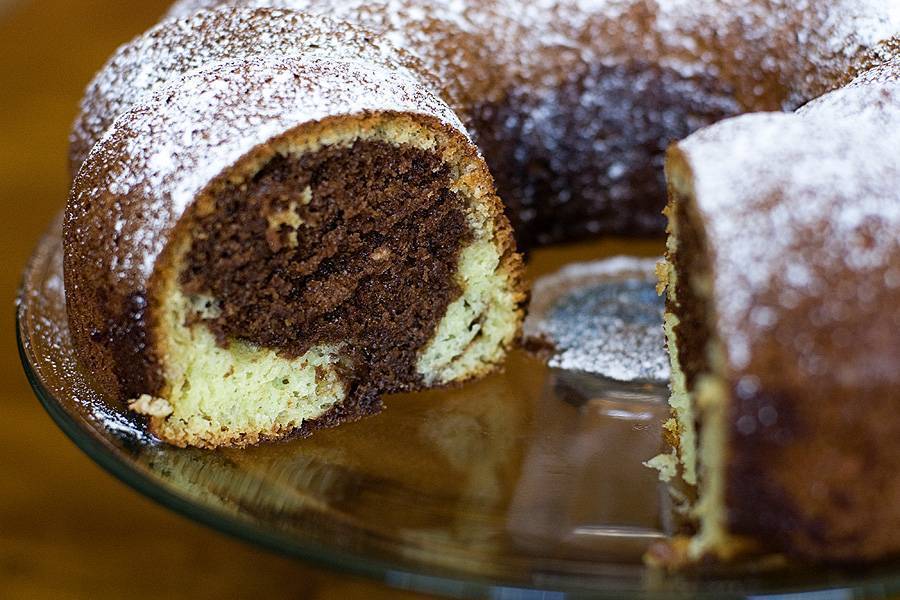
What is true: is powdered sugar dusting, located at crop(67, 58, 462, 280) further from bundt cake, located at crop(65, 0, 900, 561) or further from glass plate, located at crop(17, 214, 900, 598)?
glass plate, located at crop(17, 214, 900, 598)

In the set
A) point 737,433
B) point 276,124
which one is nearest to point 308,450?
point 276,124

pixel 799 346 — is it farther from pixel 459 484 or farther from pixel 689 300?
pixel 459 484

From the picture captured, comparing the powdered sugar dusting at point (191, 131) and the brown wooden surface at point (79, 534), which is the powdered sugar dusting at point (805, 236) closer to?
the powdered sugar dusting at point (191, 131)

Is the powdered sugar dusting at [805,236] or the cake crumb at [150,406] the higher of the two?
the powdered sugar dusting at [805,236]

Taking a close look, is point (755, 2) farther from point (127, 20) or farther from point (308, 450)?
point (127, 20)

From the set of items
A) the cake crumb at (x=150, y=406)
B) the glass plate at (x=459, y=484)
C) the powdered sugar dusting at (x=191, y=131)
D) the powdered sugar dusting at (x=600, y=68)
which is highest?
the powdered sugar dusting at (x=191, y=131)

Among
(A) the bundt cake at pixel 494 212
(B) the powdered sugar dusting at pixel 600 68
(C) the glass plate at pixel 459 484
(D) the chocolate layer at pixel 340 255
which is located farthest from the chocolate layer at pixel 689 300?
(B) the powdered sugar dusting at pixel 600 68
